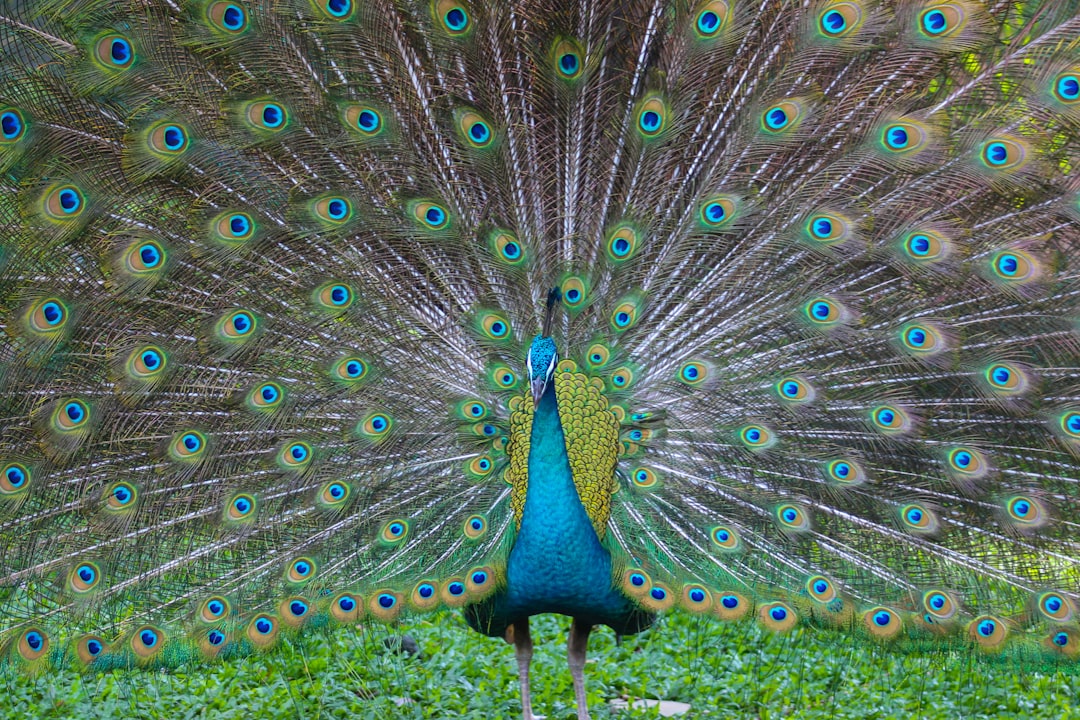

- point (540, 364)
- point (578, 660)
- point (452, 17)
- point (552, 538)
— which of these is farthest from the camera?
point (578, 660)

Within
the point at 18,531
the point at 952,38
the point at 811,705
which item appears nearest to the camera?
the point at 952,38

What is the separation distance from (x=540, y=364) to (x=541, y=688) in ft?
6.70

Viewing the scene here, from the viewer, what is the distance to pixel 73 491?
373cm

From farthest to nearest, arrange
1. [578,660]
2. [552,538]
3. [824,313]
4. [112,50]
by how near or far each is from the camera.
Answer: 1. [578,660]
2. [824,313]
3. [552,538]
4. [112,50]

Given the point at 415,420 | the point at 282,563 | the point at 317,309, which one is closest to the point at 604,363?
the point at 415,420

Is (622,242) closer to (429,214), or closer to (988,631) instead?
(429,214)

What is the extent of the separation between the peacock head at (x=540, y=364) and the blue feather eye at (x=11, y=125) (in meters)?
1.61

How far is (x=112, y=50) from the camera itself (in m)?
3.44

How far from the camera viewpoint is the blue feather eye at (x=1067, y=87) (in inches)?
134

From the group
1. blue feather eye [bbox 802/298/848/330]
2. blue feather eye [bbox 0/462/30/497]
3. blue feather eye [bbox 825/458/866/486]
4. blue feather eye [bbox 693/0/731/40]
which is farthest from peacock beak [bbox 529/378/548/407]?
blue feather eye [bbox 0/462/30/497]

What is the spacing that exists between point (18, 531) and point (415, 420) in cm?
128

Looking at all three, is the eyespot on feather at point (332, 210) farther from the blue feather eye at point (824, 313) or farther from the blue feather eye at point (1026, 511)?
the blue feather eye at point (1026, 511)

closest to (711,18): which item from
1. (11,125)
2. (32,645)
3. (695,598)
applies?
(695,598)

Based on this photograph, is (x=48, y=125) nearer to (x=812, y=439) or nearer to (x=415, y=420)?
(x=415, y=420)
